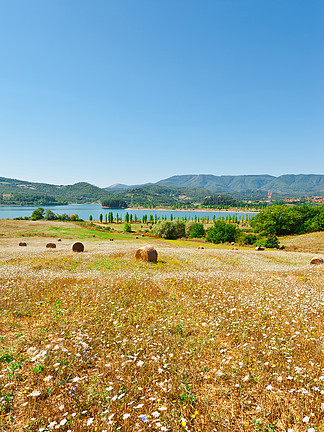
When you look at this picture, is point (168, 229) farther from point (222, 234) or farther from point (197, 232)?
point (222, 234)

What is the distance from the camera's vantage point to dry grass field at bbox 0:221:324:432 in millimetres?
4727

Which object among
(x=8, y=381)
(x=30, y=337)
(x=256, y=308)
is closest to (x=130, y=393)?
(x=8, y=381)

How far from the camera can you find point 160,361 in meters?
6.61

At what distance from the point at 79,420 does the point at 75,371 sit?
1.87 metres

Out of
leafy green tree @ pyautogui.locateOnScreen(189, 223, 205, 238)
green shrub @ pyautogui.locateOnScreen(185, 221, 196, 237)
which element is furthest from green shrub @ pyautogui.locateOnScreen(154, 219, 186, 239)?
green shrub @ pyautogui.locateOnScreen(185, 221, 196, 237)

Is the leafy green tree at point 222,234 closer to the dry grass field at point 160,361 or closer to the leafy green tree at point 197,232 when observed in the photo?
the leafy green tree at point 197,232

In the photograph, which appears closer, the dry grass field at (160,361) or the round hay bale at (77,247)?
the dry grass field at (160,361)

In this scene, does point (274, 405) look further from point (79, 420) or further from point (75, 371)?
point (75, 371)

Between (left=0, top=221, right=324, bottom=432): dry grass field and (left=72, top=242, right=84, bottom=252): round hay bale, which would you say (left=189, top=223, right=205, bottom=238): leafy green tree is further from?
Answer: (left=0, top=221, right=324, bottom=432): dry grass field

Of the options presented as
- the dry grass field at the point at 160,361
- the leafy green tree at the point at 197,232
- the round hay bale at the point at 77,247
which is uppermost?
the dry grass field at the point at 160,361

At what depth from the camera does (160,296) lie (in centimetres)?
1230

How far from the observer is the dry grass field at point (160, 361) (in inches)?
186

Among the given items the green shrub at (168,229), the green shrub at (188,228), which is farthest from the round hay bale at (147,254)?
the green shrub at (188,228)

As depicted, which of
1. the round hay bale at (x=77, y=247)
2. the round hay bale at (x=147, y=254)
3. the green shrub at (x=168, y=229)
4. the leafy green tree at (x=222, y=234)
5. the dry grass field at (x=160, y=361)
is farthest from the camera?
the green shrub at (x=168, y=229)
